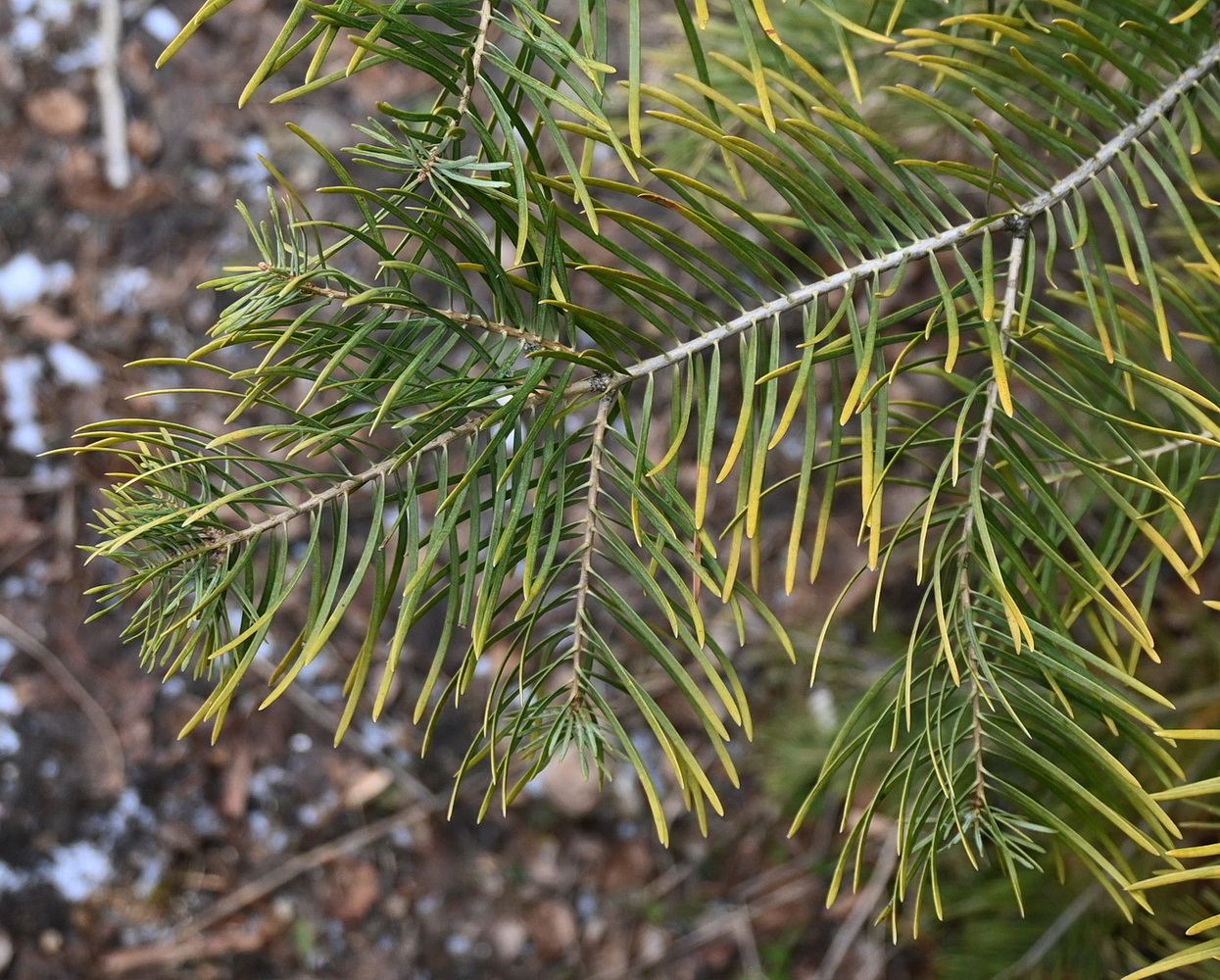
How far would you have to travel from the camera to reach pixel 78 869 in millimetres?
1100

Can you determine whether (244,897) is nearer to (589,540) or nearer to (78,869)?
(78,869)

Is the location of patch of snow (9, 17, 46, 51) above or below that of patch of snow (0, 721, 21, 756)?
above

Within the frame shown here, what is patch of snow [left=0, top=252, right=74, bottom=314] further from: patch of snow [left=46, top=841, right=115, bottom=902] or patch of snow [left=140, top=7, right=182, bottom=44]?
patch of snow [left=46, top=841, right=115, bottom=902]

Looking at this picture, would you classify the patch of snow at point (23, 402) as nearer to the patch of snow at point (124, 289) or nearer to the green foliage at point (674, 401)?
the patch of snow at point (124, 289)

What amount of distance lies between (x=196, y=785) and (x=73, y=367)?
557 millimetres

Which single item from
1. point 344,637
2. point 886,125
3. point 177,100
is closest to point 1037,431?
point 886,125

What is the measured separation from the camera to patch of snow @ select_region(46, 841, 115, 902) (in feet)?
3.59

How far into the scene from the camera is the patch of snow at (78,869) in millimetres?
1093

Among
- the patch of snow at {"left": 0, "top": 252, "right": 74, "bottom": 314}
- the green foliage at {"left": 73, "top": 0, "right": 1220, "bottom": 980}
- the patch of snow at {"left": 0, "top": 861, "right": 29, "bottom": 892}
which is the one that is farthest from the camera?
the patch of snow at {"left": 0, "top": 252, "right": 74, "bottom": 314}

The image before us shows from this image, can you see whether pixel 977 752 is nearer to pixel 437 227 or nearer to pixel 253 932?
pixel 437 227

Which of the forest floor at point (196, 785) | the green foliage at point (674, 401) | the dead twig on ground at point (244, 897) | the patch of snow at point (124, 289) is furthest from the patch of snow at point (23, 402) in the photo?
the green foliage at point (674, 401)

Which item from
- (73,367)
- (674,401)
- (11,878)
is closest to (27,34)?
(73,367)

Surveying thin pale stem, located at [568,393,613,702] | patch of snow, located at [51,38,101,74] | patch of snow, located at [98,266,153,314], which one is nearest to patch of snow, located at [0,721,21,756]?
patch of snow, located at [98,266,153,314]

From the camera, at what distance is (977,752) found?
0.35 m
